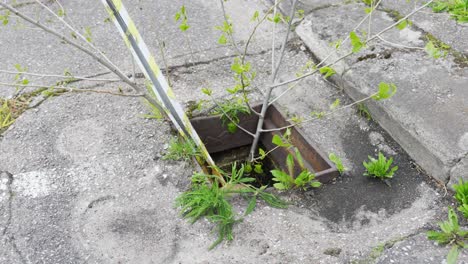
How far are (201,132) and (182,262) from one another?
2.85ft

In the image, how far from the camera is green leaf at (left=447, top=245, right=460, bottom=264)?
6.23 ft

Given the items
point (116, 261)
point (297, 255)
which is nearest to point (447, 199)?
point (297, 255)

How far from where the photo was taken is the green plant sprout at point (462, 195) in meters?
2.06

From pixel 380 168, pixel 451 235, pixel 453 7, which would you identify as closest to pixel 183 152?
pixel 380 168

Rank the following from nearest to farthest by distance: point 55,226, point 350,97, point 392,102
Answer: point 55,226 → point 392,102 → point 350,97

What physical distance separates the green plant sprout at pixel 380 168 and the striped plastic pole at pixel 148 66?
74 centimetres

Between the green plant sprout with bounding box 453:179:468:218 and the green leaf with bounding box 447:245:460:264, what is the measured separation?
0.63 ft

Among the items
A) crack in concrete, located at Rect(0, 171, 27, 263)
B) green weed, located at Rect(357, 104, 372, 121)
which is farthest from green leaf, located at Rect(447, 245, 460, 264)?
crack in concrete, located at Rect(0, 171, 27, 263)

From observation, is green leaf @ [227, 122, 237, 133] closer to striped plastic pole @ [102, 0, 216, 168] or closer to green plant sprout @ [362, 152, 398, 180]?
striped plastic pole @ [102, 0, 216, 168]

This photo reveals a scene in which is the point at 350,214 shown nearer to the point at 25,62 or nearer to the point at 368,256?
the point at 368,256

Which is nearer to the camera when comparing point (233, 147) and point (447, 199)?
point (447, 199)

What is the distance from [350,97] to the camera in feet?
9.01

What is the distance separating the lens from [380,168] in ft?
7.45

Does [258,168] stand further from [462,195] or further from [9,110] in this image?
[9,110]
